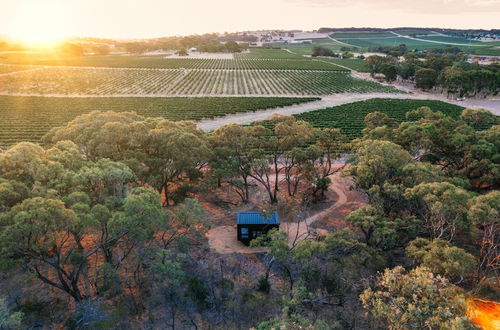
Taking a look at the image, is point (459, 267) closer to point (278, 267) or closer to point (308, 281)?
point (308, 281)

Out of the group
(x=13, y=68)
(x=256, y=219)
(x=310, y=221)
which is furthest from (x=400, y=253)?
(x=13, y=68)

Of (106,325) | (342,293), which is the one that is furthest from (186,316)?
(342,293)

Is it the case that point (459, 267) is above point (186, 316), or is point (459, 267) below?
above

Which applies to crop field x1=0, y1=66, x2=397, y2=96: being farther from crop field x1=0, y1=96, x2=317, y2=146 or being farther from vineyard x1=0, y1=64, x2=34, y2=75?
crop field x1=0, y1=96, x2=317, y2=146

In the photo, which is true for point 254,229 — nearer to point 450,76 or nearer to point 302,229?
point 302,229

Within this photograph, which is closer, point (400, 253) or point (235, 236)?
point (400, 253)
